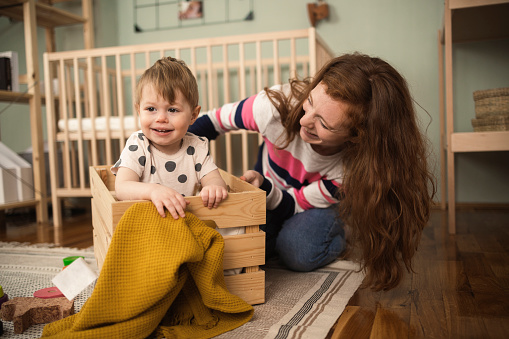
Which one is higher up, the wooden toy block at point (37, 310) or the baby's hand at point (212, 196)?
the baby's hand at point (212, 196)

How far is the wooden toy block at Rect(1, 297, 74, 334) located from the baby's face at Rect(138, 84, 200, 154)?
0.40 m

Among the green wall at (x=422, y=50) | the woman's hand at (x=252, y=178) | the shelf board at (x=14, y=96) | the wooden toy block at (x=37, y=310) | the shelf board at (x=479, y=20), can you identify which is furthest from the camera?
the green wall at (x=422, y=50)

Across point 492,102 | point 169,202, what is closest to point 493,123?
point 492,102

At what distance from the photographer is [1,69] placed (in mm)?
1920

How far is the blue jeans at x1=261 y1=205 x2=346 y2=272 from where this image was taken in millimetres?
1168

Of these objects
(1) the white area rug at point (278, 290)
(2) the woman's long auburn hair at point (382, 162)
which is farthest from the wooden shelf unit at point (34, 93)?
(2) the woman's long auburn hair at point (382, 162)

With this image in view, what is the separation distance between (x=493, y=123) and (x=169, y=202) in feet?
4.38

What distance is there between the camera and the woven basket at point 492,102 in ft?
5.09

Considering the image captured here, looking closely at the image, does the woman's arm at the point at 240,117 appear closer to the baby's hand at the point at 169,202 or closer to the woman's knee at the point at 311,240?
the woman's knee at the point at 311,240

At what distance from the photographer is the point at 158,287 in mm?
697

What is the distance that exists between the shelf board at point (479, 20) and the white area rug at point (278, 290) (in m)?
1.05

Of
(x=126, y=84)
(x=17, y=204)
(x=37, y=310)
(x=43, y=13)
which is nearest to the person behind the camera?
(x=37, y=310)

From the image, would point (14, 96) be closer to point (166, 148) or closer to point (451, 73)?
point (166, 148)

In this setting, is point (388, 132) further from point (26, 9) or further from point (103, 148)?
point (103, 148)
